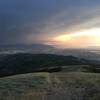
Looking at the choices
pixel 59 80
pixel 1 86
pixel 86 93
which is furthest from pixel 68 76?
pixel 1 86

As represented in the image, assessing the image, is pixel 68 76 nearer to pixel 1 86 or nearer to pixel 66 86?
pixel 66 86

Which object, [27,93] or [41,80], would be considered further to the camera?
[41,80]

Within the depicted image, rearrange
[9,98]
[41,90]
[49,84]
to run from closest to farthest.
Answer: [9,98] < [41,90] < [49,84]

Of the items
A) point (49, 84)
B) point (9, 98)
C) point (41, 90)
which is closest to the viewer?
point (9, 98)

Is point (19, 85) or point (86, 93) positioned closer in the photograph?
point (86, 93)

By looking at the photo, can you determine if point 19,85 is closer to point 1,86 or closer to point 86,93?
point 1,86

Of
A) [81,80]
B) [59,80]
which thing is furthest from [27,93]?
[81,80]
